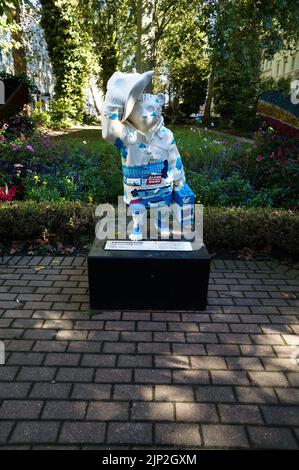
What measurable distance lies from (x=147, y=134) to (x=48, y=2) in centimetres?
A: 1565

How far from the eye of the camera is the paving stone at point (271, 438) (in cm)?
215

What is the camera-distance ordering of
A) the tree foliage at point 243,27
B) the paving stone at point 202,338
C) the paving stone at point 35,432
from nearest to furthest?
the paving stone at point 35,432 → the paving stone at point 202,338 → the tree foliage at point 243,27

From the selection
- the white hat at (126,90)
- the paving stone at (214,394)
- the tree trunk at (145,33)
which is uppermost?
the tree trunk at (145,33)

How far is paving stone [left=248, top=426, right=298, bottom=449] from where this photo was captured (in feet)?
7.07

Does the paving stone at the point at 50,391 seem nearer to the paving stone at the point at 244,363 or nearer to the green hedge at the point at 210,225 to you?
the paving stone at the point at 244,363

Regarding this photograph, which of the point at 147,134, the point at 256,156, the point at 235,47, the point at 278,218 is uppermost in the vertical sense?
the point at 235,47

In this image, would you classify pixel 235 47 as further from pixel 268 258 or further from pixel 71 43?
pixel 71 43

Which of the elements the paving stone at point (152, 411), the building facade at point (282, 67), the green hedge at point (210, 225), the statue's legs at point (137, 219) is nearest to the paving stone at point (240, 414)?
the paving stone at point (152, 411)

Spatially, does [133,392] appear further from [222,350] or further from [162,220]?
[162,220]

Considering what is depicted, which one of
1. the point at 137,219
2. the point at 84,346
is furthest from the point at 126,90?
the point at 84,346

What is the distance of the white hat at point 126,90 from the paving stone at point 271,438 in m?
2.70

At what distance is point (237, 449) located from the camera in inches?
83.7

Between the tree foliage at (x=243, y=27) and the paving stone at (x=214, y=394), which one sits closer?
the paving stone at (x=214, y=394)
